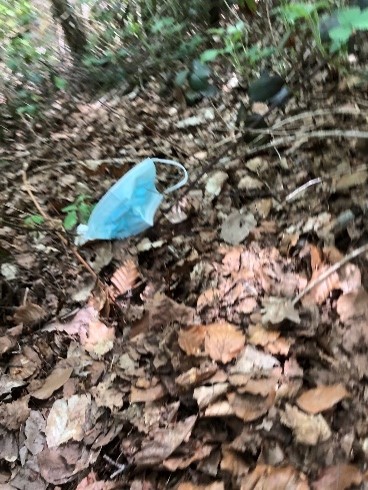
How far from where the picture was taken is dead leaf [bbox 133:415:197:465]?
146 centimetres

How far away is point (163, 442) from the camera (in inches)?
58.6

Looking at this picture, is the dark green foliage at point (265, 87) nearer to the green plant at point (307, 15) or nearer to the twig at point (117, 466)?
the green plant at point (307, 15)

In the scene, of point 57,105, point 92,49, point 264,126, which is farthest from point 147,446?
point 92,49

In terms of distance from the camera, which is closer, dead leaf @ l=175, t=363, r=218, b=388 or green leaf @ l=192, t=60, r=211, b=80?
dead leaf @ l=175, t=363, r=218, b=388

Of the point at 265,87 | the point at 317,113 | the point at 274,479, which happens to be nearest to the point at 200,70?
the point at 265,87

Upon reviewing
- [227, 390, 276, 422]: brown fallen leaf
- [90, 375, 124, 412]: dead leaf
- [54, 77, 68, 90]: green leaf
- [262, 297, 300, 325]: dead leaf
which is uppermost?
[54, 77, 68, 90]: green leaf

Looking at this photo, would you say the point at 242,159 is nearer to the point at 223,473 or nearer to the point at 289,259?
the point at 289,259

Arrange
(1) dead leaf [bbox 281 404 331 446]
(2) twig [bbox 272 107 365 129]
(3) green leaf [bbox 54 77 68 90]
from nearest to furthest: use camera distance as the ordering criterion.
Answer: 1. (1) dead leaf [bbox 281 404 331 446]
2. (2) twig [bbox 272 107 365 129]
3. (3) green leaf [bbox 54 77 68 90]

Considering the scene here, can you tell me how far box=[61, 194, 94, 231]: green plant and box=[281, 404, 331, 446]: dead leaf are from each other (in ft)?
4.81

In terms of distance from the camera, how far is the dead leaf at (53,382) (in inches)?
71.4

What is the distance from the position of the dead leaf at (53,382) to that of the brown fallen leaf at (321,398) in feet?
2.92

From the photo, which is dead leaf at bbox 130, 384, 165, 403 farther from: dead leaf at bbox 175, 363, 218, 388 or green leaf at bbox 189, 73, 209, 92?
green leaf at bbox 189, 73, 209, 92

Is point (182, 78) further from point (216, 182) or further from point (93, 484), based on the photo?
point (93, 484)

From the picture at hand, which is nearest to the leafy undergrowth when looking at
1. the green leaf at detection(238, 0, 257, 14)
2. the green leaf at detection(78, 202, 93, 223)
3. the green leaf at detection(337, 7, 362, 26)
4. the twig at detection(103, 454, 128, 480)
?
the twig at detection(103, 454, 128, 480)
